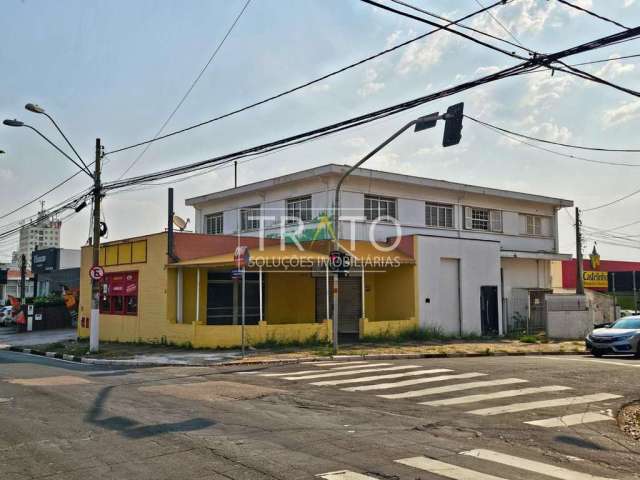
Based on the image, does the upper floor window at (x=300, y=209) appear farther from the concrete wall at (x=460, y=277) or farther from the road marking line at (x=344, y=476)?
the road marking line at (x=344, y=476)

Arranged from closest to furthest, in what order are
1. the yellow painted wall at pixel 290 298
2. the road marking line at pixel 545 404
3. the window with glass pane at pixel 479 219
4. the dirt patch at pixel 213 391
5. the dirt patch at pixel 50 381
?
the road marking line at pixel 545 404 < the dirt patch at pixel 213 391 < the dirt patch at pixel 50 381 < the yellow painted wall at pixel 290 298 < the window with glass pane at pixel 479 219

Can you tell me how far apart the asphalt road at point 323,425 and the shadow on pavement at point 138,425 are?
0.09ft

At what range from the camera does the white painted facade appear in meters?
26.7

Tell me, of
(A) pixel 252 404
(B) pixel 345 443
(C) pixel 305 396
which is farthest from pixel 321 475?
(C) pixel 305 396

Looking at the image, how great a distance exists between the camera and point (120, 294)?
27.4 metres

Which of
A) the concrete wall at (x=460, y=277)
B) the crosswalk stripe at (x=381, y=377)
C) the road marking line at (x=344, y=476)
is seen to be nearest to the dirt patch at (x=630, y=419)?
the road marking line at (x=344, y=476)

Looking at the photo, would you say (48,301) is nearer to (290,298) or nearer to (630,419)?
(290,298)

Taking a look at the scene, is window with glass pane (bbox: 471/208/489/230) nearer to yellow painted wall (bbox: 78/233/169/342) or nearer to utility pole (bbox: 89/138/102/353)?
yellow painted wall (bbox: 78/233/169/342)

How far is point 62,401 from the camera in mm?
10773

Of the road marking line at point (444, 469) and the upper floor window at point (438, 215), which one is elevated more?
the upper floor window at point (438, 215)

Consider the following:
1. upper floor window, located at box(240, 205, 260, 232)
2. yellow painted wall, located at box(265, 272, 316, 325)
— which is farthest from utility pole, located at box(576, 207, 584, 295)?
upper floor window, located at box(240, 205, 260, 232)

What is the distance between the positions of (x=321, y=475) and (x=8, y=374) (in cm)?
1185

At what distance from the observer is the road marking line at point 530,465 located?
6432 millimetres

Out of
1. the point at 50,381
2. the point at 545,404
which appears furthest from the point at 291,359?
the point at 545,404
